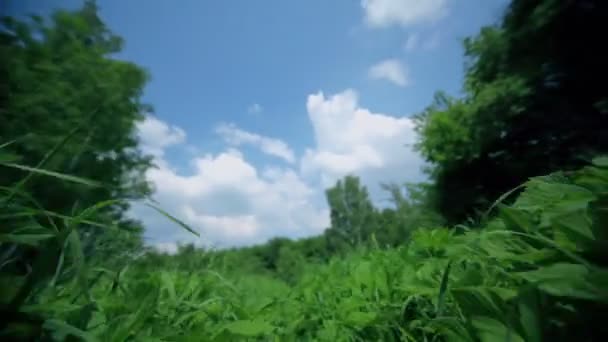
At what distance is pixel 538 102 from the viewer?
7.12 m

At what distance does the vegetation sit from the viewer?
53cm

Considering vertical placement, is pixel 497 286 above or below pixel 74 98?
below

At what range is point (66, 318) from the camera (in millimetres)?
563

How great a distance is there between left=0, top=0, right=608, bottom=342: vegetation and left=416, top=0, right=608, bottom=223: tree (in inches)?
1.6

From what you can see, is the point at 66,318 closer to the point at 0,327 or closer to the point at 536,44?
the point at 0,327

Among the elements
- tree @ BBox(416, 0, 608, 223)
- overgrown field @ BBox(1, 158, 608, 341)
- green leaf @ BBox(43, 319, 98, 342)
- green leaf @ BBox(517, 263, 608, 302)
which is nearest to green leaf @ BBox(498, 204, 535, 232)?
overgrown field @ BBox(1, 158, 608, 341)

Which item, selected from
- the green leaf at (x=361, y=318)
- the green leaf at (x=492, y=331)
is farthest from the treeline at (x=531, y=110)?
the green leaf at (x=492, y=331)

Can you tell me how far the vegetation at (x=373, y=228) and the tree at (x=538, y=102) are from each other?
0.04 meters

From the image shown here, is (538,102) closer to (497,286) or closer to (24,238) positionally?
(497,286)

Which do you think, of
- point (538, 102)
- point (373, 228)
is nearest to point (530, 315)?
point (373, 228)

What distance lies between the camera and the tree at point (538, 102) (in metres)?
6.64

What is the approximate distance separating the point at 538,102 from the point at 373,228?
14.3 ft

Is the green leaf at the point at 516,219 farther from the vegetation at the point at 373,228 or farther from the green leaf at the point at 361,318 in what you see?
the green leaf at the point at 361,318

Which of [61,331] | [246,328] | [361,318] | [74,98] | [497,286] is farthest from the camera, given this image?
[74,98]
